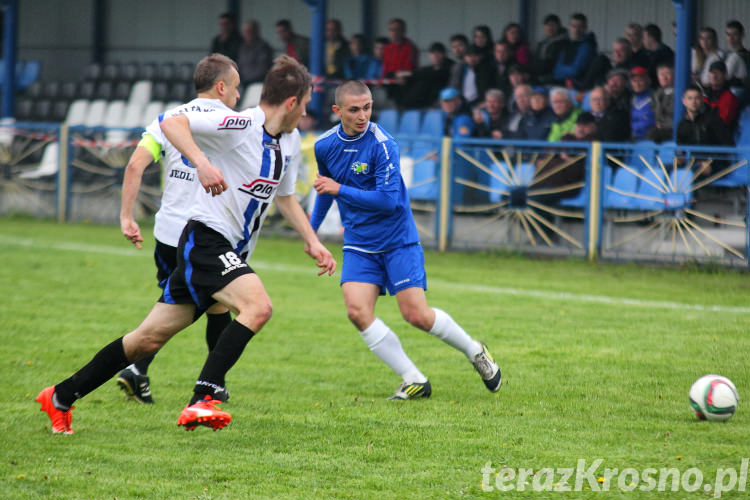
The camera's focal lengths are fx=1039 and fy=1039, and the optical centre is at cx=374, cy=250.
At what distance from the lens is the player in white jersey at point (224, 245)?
4.81 metres

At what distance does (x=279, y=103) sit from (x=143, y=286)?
6065mm

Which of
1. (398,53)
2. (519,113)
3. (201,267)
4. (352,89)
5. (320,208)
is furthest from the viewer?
(398,53)

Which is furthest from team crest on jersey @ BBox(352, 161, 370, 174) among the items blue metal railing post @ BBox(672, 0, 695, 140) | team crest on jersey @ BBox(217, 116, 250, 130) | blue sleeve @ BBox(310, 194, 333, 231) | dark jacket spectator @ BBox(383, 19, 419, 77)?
dark jacket spectator @ BBox(383, 19, 419, 77)

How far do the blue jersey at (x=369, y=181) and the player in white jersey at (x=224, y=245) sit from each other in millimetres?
768

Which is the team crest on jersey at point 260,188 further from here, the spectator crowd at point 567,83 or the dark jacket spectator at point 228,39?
the dark jacket spectator at point 228,39

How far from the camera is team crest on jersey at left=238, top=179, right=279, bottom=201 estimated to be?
5055 mm

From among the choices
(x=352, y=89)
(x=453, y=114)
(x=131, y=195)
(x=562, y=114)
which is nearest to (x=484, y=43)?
(x=453, y=114)

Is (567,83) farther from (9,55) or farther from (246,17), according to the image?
(9,55)

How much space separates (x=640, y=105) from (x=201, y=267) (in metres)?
9.52

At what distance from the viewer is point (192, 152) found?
184 inches

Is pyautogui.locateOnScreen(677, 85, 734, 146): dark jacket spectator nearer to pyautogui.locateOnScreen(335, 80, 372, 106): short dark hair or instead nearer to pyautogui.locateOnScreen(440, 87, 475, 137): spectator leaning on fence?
pyautogui.locateOnScreen(440, 87, 475, 137): spectator leaning on fence

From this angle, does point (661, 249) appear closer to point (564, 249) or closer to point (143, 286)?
point (564, 249)

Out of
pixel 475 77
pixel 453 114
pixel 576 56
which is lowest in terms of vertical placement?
pixel 453 114

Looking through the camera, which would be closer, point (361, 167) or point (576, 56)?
→ point (361, 167)
